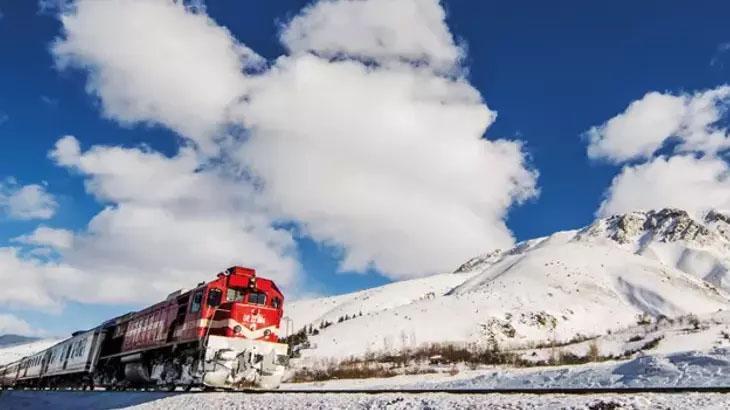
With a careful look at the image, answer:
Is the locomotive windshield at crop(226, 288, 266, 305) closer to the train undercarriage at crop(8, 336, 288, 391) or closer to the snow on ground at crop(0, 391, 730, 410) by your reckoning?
the train undercarriage at crop(8, 336, 288, 391)

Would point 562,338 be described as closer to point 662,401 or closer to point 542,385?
point 542,385

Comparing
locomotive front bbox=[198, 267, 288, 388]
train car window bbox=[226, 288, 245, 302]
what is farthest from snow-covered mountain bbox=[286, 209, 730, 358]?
train car window bbox=[226, 288, 245, 302]

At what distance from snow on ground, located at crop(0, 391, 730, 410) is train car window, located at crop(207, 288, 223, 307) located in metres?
3.52

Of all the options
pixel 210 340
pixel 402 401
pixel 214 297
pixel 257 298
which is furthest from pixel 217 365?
pixel 402 401

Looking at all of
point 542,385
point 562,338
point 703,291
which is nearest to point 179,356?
point 542,385

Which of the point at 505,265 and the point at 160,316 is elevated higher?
the point at 505,265

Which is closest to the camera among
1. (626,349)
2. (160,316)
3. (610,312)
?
(160,316)

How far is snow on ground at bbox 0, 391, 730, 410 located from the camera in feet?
28.1

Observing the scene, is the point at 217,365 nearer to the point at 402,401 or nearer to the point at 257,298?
the point at 257,298

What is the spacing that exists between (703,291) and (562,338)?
53141 mm

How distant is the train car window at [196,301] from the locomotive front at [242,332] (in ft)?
1.53

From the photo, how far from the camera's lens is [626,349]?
43438mm

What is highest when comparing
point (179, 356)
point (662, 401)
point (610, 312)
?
point (610, 312)

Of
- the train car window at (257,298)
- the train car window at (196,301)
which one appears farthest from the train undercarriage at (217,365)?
the train car window at (257,298)
